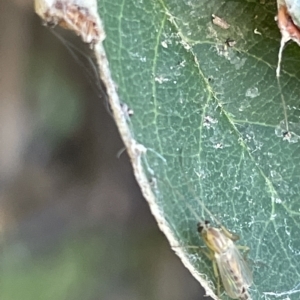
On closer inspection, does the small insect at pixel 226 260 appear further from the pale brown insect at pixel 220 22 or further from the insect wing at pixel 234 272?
the pale brown insect at pixel 220 22

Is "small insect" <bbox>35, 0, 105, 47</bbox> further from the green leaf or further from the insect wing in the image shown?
the insect wing

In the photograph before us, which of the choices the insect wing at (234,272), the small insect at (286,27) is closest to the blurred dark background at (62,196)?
the insect wing at (234,272)

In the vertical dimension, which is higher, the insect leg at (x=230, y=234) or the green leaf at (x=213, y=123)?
the green leaf at (x=213, y=123)

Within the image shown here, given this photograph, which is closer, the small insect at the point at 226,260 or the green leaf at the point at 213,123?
the green leaf at the point at 213,123

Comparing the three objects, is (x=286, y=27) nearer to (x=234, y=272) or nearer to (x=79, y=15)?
(x=79, y=15)

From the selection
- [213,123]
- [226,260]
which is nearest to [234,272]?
[226,260]

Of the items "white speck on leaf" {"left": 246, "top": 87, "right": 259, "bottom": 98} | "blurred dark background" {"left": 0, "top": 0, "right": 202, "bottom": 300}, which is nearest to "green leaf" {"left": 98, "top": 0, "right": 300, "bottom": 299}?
"white speck on leaf" {"left": 246, "top": 87, "right": 259, "bottom": 98}
